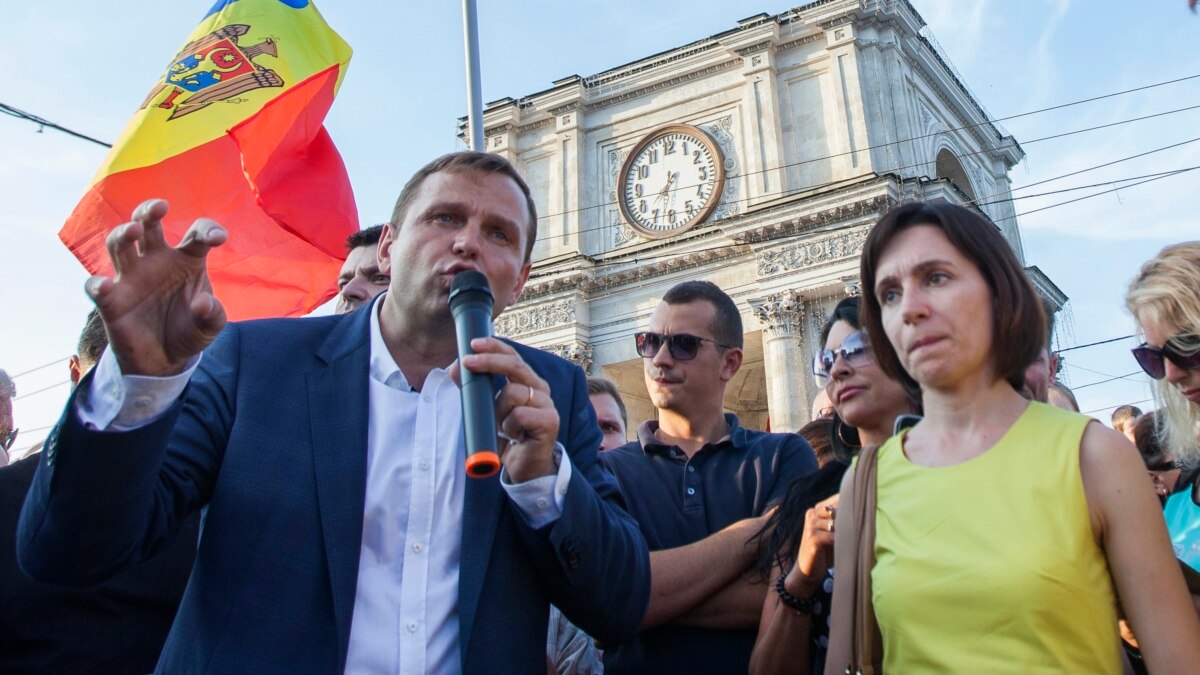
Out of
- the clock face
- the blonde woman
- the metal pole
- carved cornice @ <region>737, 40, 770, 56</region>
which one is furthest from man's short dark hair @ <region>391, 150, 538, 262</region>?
carved cornice @ <region>737, 40, 770, 56</region>

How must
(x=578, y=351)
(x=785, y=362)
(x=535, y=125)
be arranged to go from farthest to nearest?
(x=535, y=125), (x=578, y=351), (x=785, y=362)

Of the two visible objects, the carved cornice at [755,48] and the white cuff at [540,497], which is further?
the carved cornice at [755,48]

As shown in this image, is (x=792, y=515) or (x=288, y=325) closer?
(x=288, y=325)

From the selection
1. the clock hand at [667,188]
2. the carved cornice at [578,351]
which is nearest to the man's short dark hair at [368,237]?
the carved cornice at [578,351]

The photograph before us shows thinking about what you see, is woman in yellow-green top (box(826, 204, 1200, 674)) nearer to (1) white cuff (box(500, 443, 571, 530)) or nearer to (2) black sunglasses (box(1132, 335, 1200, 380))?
(1) white cuff (box(500, 443, 571, 530))

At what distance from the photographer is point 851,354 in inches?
109

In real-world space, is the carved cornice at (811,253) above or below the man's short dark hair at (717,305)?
above

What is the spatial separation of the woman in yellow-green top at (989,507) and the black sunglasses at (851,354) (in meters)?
0.65

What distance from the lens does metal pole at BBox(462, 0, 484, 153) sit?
6594 mm

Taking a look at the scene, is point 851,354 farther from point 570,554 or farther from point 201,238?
point 201,238

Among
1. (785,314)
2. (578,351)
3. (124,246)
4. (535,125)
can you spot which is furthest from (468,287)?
(535,125)

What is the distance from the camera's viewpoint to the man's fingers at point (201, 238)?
1399 millimetres

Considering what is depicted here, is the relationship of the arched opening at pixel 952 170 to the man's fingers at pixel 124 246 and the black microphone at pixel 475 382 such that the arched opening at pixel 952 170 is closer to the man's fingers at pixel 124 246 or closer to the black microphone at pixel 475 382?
the black microphone at pixel 475 382

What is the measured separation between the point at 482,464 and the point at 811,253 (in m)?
15.1
